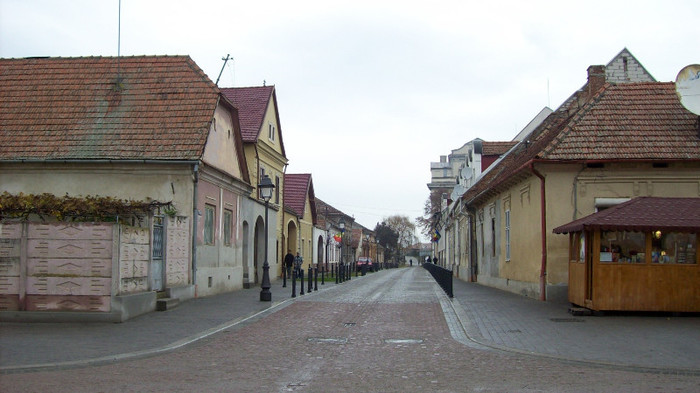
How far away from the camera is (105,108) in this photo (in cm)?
2105

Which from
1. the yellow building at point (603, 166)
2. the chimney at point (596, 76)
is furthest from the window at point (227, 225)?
the chimney at point (596, 76)

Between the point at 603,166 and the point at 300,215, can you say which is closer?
the point at 603,166

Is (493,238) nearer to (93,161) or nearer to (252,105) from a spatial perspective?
(252,105)

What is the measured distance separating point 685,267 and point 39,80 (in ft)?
65.9

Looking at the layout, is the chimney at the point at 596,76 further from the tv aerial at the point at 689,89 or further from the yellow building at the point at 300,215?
the yellow building at the point at 300,215

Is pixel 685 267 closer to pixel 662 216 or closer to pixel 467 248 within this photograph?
pixel 662 216

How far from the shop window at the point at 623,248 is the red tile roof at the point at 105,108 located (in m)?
11.1

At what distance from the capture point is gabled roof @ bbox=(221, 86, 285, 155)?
31.1 metres

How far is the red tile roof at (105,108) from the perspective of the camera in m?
19.8

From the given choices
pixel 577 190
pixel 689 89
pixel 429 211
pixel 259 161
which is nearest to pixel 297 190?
pixel 259 161

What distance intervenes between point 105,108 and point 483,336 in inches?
570

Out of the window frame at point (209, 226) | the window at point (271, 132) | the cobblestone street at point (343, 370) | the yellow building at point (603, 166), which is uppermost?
Result: the window at point (271, 132)

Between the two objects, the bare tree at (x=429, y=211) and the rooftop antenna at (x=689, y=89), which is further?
the bare tree at (x=429, y=211)

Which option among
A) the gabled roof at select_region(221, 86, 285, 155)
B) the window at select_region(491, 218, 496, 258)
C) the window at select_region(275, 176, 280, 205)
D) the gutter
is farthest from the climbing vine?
the window at select_region(275, 176, 280, 205)
